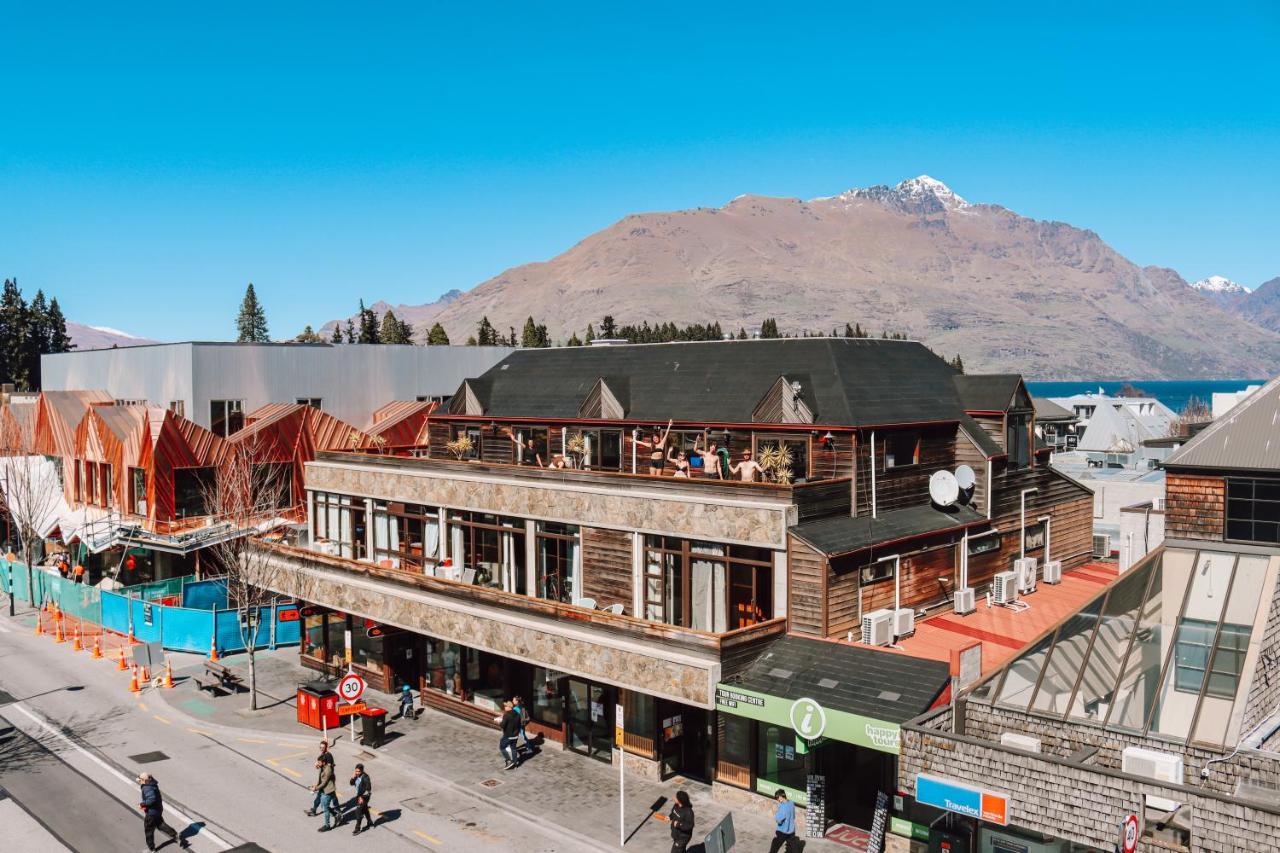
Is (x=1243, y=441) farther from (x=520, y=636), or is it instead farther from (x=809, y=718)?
(x=520, y=636)

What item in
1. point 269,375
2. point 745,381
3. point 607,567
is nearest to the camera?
point 607,567

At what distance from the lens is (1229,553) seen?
74.1 ft

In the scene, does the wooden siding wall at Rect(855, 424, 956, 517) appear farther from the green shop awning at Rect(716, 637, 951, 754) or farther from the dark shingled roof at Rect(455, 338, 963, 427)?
the green shop awning at Rect(716, 637, 951, 754)

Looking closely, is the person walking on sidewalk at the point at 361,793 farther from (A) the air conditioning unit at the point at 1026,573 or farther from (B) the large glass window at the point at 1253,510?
(B) the large glass window at the point at 1253,510

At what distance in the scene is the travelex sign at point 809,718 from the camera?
67.6 ft

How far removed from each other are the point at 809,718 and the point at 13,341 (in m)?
110

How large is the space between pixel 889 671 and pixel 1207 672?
666 centimetres

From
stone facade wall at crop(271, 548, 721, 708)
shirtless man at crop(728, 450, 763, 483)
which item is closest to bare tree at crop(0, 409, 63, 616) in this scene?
stone facade wall at crop(271, 548, 721, 708)

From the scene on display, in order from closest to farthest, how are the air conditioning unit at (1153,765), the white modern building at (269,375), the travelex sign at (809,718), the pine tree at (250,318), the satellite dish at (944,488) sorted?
the air conditioning unit at (1153,765), the travelex sign at (809,718), the satellite dish at (944,488), the white modern building at (269,375), the pine tree at (250,318)

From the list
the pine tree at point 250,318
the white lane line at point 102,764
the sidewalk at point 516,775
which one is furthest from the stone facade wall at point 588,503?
the pine tree at point 250,318

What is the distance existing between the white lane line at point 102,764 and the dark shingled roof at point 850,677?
42.4 feet

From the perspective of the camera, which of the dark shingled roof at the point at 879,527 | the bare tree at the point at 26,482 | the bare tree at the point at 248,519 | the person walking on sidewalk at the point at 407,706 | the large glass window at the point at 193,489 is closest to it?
the dark shingled roof at the point at 879,527

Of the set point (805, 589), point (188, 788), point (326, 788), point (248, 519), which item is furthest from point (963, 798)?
point (248, 519)

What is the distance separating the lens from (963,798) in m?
18.4
